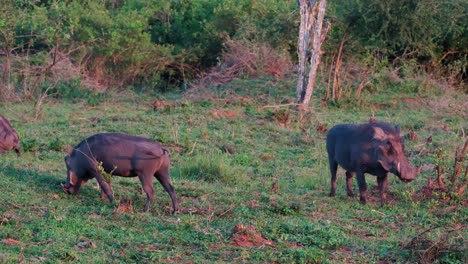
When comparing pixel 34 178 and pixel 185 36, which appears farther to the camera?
pixel 185 36

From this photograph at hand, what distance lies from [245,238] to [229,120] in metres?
8.37

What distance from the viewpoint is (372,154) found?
10.1 metres

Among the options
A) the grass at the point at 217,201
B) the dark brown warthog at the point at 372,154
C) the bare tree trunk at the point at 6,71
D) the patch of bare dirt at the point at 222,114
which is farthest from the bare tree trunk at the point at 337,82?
the dark brown warthog at the point at 372,154

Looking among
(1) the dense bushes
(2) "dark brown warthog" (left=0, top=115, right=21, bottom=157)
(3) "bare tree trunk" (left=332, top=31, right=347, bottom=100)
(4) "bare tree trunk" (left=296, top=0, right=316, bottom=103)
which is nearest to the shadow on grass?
(2) "dark brown warthog" (left=0, top=115, right=21, bottom=157)

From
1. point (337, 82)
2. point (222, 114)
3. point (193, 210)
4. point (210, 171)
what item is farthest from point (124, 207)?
point (337, 82)

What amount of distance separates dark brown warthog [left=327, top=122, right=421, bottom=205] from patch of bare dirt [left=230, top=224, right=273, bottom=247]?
8.18 ft

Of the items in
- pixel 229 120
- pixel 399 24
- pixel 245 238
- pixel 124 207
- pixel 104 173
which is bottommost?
pixel 229 120

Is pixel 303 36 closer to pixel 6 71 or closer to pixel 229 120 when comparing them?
pixel 229 120

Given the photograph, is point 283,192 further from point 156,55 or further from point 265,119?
point 156,55

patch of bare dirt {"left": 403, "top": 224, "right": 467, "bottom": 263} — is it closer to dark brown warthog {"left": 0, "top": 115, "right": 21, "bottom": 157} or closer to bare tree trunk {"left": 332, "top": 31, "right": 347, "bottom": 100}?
dark brown warthog {"left": 0, "top": 115, "right": 21, "bottom": 157}

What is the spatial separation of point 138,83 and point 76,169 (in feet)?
39.5

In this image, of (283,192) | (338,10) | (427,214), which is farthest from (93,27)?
(427,214)

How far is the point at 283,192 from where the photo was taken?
10.6 metres

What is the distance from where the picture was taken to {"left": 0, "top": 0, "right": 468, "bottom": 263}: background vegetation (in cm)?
786
